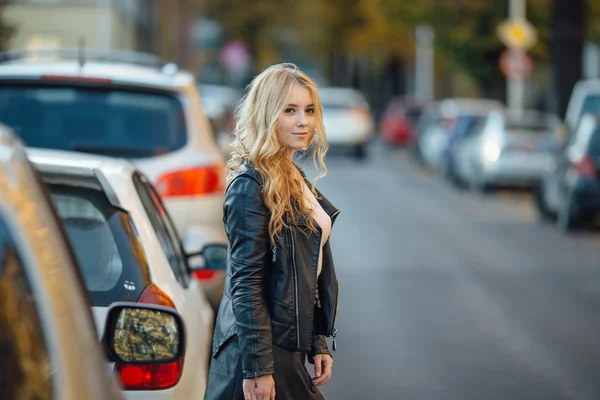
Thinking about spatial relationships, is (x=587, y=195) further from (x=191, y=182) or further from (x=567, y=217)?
(x=191, y=182)

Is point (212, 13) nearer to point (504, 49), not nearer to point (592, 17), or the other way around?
point (504, 49)

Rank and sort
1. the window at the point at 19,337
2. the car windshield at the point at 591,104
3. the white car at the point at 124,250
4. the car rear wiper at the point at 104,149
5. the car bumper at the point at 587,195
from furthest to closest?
the car windshield at the point at 591,104 → the car bumper at the point at 587,195 → the car rear wiper at the point at 104,149 → the white car at the point at 124,250 → the window at the point at 19,337

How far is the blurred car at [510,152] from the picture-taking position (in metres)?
24.8

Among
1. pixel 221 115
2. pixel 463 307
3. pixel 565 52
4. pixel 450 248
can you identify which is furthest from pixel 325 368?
pixel 565 52

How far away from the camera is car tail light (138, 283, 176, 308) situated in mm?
4449

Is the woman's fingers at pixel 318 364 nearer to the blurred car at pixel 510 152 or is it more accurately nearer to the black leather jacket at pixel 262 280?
the black leather jacket at pixel 262 280

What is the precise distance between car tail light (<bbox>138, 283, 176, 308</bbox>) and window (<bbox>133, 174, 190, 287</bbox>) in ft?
1.02

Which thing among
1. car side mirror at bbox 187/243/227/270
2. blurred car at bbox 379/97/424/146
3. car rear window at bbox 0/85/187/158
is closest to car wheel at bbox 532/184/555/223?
car rear window at bbox 0/85/187/158

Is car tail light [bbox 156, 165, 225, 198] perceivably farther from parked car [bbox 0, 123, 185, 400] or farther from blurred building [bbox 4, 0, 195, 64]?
blurred building [bbox 4, 0, 195, 64]

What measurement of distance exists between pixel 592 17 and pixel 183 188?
3386 centimetres

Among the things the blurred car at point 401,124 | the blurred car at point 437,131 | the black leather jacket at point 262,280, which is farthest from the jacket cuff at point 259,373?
the blurred car at point 401,124

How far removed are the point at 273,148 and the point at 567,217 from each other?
14.0m

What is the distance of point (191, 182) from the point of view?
25.3ft

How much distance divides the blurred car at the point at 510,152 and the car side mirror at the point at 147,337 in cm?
2070
